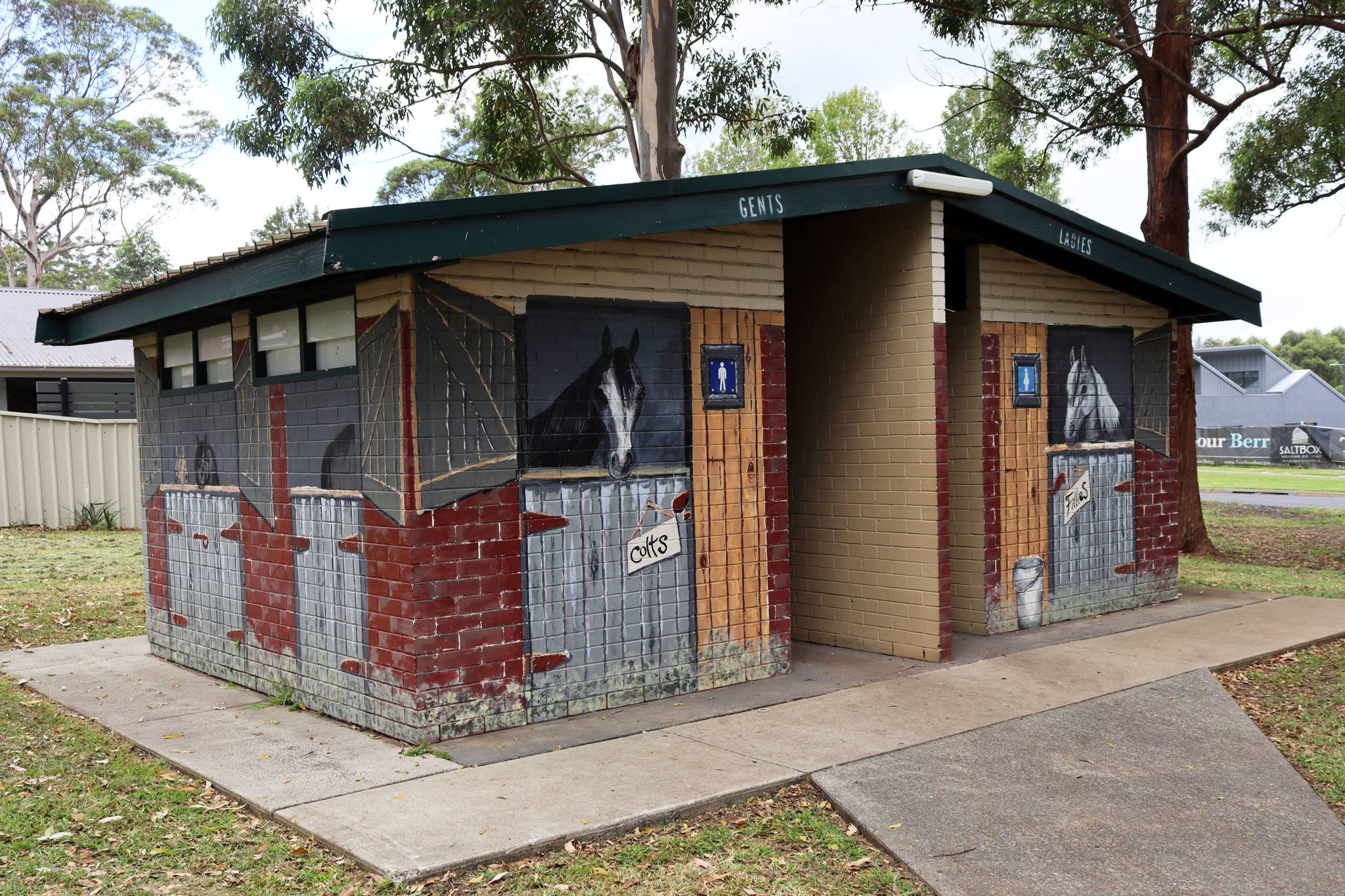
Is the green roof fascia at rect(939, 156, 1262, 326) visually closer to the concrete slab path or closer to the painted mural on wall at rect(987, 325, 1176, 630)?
the painted mural on wall at rect(987, 325, 1176, 630)

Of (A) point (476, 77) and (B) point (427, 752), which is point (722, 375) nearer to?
(B) point (427, 752)

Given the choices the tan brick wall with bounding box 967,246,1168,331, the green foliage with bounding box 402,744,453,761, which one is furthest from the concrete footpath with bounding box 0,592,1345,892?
the tan brick wall with bounding box 967,246,1168,331

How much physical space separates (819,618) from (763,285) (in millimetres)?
2914

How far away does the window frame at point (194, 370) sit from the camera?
7.93 meters

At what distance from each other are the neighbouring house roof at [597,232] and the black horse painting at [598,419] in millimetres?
903

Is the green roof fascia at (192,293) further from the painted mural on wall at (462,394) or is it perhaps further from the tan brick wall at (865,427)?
the tan brick wall at (865,427)

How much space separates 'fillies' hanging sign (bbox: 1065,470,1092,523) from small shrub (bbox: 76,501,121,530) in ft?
49.4

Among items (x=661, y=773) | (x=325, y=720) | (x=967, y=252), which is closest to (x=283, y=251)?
(x=325, y=720)

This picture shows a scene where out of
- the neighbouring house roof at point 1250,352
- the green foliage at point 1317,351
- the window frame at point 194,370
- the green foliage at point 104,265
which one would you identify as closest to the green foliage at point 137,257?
the green foliage at point 104,265

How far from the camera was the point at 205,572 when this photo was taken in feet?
27.3

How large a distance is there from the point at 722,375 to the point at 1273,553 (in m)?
12.2

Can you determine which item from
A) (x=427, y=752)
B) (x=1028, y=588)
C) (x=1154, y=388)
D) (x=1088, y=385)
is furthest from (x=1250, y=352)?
(x=427, y=752)

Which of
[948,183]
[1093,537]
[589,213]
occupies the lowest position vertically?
[1093,537]

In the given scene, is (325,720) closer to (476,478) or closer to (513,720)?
(513,720)
